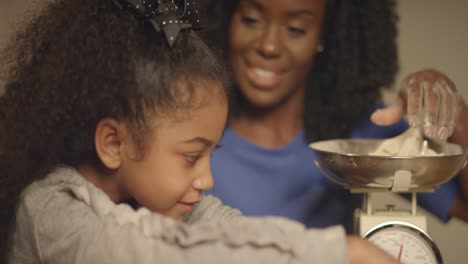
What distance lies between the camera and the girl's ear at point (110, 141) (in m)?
0.99

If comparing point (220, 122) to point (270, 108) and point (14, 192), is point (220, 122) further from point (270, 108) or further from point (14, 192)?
point (270, 108)

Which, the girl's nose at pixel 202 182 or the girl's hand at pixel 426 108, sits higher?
the girl's hand at pixel 426 108

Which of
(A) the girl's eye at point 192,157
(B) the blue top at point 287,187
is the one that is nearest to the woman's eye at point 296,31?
(B) the blue top at point 287,187

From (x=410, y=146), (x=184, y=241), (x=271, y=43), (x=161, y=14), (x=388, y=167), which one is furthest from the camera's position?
(x=271, y=43)

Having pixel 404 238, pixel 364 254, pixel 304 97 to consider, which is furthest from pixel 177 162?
pixel 304 97

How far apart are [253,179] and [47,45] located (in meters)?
0.71

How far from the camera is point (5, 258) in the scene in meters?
1.09

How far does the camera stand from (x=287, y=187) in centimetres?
157

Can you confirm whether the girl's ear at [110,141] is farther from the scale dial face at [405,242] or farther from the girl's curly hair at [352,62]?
the girl's curly hair at [352,62]

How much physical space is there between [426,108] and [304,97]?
1.53 ft

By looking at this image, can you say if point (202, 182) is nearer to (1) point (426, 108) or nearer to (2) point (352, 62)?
(1) point (426, 108)

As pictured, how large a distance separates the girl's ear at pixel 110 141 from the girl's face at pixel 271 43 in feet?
1.93

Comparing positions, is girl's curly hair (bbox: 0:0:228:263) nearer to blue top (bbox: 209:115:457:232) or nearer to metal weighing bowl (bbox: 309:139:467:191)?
metal weighing bowl (bbox: 309:139:467:191)

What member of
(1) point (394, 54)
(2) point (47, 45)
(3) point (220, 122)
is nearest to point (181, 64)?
(3) point (220, 122)
